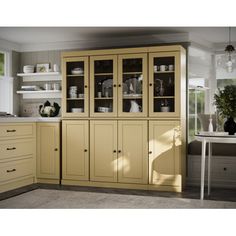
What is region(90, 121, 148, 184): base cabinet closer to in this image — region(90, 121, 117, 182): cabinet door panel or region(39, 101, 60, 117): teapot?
region(90, 121, 117, 182): cabinet door panel

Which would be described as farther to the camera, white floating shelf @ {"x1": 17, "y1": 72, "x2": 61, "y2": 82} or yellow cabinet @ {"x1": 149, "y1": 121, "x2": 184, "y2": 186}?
white floating shelf @ {"x1": 17, "y1": 72, "x2": 61, "y2": 82}

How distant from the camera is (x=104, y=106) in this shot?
16.3 feet

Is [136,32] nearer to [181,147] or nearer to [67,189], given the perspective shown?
[181,147]

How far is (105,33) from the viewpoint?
16.8 feet

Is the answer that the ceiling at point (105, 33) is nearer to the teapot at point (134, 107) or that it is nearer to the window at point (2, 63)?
the window at point (2, 63)

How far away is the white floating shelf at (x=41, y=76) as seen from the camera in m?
5.66

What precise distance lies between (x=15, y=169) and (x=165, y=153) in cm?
202

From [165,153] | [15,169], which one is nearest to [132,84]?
[165,153]

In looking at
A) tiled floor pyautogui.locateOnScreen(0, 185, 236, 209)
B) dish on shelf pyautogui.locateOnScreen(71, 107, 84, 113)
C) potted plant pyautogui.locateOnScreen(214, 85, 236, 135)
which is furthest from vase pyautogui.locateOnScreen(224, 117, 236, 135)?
dish on shelf pyautogui.locateOnScreen(71, 107, 84, 113)

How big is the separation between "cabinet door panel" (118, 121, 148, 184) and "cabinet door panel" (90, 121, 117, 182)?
3.4 inches

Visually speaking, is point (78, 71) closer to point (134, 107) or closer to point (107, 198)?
point (134, 107)

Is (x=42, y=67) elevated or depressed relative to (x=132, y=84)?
elevated

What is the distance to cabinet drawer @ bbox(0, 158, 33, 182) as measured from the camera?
4504mm
